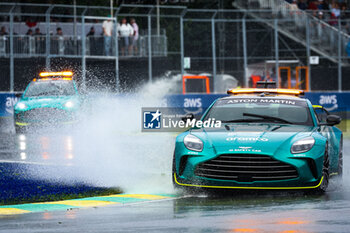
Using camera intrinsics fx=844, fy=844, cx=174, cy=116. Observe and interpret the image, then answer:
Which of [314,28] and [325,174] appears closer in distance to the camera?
[325,174]

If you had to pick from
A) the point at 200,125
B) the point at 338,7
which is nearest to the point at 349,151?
the point at 200,125

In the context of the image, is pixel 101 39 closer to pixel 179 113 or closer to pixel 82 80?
pixel 82 80

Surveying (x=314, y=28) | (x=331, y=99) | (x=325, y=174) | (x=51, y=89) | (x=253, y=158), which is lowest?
(x=331, y=99)

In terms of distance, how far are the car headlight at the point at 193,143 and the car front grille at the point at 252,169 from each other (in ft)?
1.06

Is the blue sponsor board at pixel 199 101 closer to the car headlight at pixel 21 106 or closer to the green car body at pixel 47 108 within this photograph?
the green car body at pixel 47 108

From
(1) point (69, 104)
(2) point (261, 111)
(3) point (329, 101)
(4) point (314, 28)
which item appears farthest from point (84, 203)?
(4) point (314, 28)

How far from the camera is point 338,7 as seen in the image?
38094 millimetres

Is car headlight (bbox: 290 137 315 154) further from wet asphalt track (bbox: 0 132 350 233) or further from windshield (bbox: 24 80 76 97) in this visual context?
windshield (bbox: 24 80 76 97)

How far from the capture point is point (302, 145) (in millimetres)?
10070

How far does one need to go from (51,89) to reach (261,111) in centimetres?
1371

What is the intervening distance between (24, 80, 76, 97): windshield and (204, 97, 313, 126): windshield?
12.9 meters

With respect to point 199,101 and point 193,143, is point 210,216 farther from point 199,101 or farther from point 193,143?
point 199,101

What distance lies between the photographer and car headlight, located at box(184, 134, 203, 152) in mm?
10201

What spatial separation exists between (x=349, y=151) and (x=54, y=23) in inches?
625
